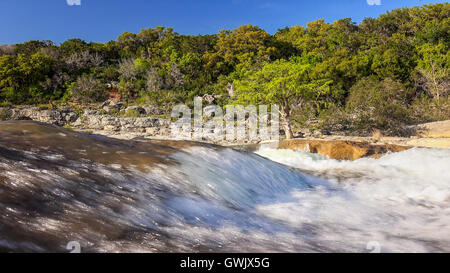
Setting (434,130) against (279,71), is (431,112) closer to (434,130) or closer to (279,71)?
(434,130)

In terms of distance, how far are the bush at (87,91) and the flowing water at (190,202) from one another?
67.7ft

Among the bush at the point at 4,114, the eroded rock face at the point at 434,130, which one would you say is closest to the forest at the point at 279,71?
the eroded rock face at the point at 434,130

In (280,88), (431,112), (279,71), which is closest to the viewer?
(280,88)

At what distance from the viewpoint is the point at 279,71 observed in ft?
48.0

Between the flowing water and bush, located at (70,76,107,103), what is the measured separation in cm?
2064

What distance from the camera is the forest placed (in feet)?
53.1

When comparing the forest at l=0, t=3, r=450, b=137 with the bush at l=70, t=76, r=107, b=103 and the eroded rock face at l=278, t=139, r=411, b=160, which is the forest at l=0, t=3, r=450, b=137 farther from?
the eroded rock face at l=278, t=139, r=411, b=160

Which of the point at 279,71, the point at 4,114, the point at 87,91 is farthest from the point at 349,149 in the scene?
the point at 87,91

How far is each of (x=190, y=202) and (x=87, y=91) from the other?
23.9 metres

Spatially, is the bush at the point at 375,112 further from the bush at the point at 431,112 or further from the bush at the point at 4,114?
the bush at the point at 4,114

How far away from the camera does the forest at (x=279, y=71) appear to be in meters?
16.2

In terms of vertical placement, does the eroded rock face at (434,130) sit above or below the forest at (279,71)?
below

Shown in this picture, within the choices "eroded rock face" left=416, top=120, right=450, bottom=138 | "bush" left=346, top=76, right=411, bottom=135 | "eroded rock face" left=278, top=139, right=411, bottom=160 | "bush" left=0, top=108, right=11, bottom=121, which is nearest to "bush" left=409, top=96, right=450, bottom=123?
"bush" left=346, top=76, right=411, bottom=135

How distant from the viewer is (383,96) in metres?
17.0
